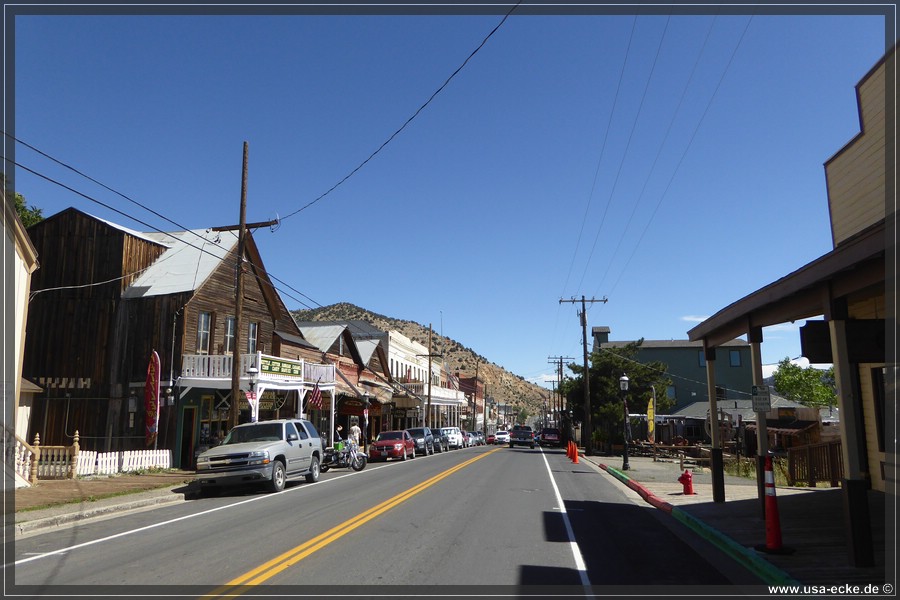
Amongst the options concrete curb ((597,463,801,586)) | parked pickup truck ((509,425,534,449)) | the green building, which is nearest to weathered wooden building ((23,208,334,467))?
concrete curb ((597,463,801,586))

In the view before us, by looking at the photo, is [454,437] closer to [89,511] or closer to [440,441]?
[440,441]

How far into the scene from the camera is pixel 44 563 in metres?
8.53

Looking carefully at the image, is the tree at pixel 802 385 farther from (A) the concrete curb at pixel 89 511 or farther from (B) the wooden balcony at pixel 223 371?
(A) the concrete curb at pixel 89 511

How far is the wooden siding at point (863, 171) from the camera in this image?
1300 centimetres

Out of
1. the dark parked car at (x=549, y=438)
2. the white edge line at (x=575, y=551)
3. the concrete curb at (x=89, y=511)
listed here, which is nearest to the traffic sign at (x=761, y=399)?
the white edge line at (x=575, y=551)

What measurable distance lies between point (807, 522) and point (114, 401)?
2391 centimetres

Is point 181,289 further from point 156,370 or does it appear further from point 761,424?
point 761,424

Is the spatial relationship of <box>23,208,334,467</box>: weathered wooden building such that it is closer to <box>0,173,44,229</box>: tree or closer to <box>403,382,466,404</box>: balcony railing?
<box>0,173,44,229</box>: tree

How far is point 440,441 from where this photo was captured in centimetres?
4450

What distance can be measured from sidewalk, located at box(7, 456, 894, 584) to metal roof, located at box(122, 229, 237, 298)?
8.51 m

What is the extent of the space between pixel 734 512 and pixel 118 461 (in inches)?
720

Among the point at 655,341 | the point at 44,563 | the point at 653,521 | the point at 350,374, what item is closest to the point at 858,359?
the point at 653,521

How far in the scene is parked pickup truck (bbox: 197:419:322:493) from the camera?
1623 cm

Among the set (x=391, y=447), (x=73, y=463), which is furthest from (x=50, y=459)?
(x=391, y=447)
